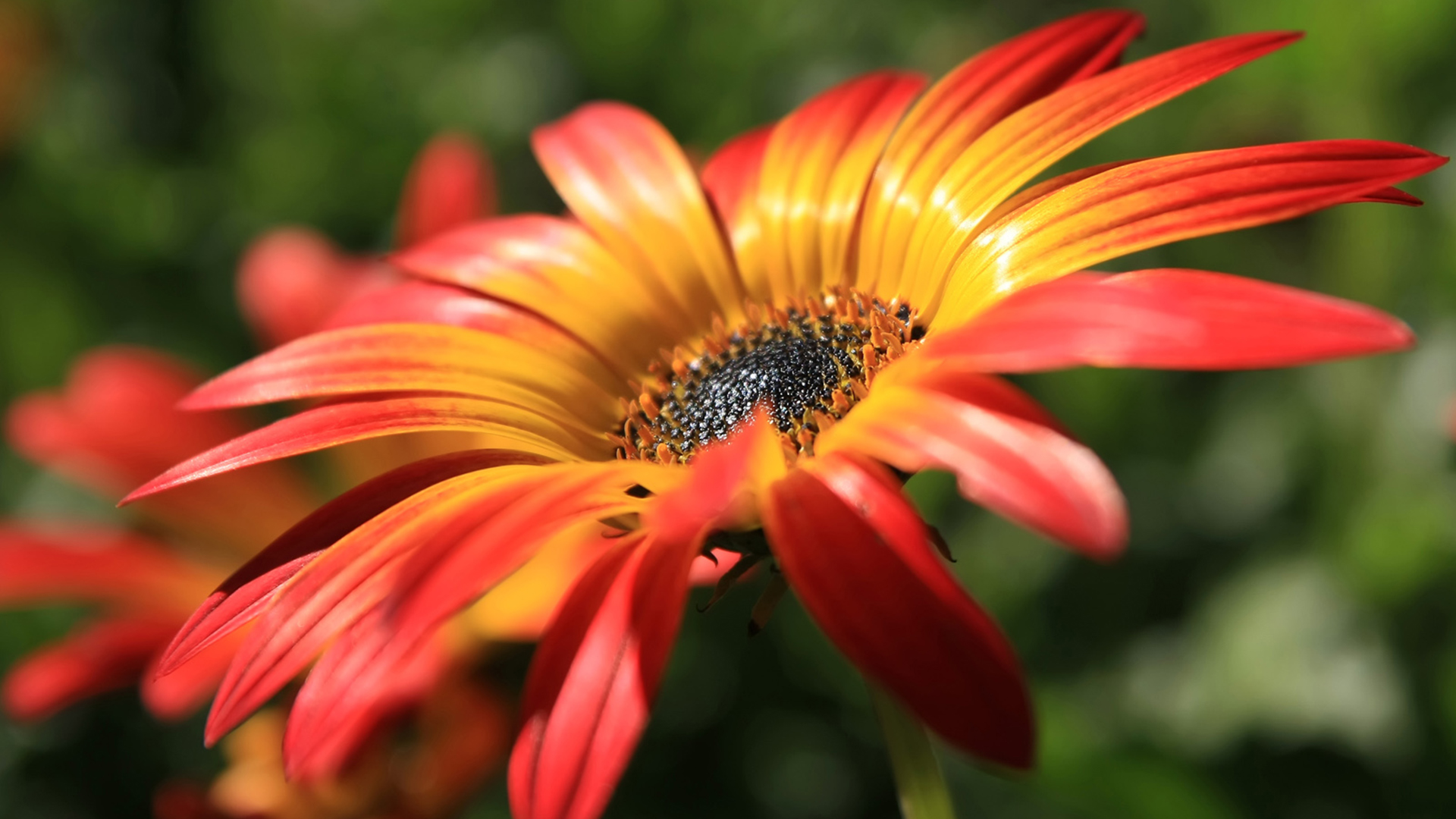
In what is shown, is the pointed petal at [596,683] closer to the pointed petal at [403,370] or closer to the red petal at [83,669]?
the pointed petal at [403,370]

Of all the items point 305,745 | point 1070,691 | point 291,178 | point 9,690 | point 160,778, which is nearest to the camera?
point 305,745

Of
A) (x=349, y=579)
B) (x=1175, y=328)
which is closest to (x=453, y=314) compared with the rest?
(x=349, y=579)

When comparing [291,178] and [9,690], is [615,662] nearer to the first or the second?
[9,690]

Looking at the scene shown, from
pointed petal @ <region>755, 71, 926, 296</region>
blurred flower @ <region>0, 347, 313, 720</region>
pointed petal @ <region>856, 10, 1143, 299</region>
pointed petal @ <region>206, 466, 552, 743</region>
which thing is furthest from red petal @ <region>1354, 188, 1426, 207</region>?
blurred flower @ <region>0, 347, 313, 720</region>

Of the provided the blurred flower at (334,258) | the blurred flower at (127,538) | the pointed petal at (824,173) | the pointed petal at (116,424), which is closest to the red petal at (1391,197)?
the pointed petal at (824,173)

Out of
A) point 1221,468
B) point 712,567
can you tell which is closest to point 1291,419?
point 1221,468

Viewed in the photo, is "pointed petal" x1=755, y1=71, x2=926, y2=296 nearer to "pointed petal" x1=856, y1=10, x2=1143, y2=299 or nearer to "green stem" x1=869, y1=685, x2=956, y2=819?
"pointed petal" x1=856, y1=10, x2=1143, y2=299
